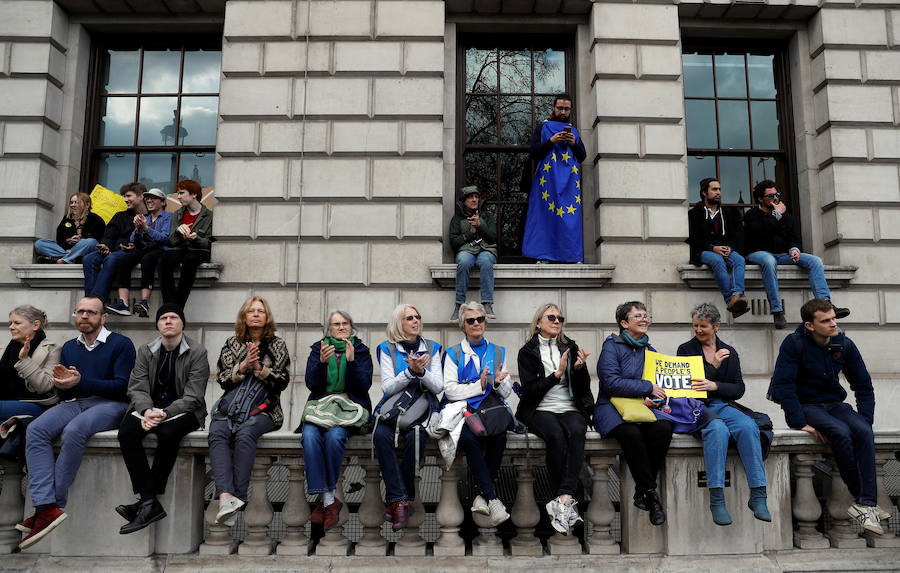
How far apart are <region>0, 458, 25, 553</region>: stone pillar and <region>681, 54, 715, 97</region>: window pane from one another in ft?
33.5

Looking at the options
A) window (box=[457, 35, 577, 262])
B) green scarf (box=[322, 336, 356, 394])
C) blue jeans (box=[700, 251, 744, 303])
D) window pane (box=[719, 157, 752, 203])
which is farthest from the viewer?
window pane (box=[719, 157, 752, 203])

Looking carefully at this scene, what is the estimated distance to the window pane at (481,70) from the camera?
34.6 feet

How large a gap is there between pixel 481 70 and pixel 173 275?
5748 millimetres

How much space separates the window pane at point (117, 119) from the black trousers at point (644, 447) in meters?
9.36

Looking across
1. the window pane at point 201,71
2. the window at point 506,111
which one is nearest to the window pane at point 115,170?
the window pane at point 201,71

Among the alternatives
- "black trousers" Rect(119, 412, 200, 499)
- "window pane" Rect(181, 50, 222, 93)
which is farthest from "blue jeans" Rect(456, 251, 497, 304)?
"window pane" Rect(181, 50, 222, 93)

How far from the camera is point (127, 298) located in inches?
346

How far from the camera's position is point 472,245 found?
8984 mm

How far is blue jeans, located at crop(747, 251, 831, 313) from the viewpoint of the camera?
8.69 meters

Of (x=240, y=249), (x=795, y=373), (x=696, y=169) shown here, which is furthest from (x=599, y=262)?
(x=240, y=249)

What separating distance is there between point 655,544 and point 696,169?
7.28 m

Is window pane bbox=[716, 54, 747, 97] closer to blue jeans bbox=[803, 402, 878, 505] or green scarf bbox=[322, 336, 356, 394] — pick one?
blue jeans bbox=[803, 402, 878, 505]

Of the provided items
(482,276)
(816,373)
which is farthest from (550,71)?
(816,373)

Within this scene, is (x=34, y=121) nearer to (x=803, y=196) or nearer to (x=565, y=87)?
(x=565, y=87)
